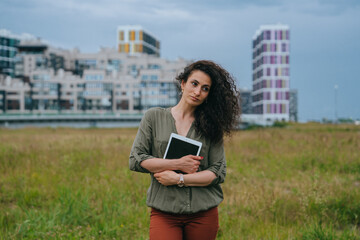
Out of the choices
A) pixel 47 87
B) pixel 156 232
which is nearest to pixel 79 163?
pixel 156 232

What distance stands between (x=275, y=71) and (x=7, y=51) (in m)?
86.8

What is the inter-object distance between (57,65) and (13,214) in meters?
120

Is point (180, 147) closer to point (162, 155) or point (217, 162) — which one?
point (162, 155)

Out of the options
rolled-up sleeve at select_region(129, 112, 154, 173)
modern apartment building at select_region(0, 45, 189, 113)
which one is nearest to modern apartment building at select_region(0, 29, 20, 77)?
modern apartment building at select_region(0, 45, 189, 113)

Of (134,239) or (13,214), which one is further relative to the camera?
(13,214)

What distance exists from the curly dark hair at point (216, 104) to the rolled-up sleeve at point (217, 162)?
0.06 metres

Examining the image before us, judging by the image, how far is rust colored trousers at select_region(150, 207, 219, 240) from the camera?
2.55m

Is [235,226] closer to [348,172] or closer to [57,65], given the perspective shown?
[348,172]

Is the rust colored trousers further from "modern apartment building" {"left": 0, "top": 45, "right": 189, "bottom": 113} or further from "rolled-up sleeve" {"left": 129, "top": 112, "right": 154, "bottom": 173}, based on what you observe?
"modern apartment building" {"left": 0, "top": 45, "right": 189, "bottom": 113}

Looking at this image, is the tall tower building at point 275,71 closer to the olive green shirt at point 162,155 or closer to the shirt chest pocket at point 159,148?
the olive green shirt at point 162,155

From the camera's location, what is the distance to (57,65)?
389 feet

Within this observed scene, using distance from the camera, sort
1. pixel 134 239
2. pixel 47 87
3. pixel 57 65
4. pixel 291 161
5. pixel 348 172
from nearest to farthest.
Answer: pixel 134 239
pixel 348 172
pixel 291 161
pixel 47 87
pixel 57 65

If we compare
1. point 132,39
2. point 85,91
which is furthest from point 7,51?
point 132,39

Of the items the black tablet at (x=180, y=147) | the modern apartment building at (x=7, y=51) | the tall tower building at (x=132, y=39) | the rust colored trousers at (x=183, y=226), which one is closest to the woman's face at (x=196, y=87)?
the black tablet at (x=180, y=147)
